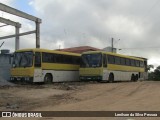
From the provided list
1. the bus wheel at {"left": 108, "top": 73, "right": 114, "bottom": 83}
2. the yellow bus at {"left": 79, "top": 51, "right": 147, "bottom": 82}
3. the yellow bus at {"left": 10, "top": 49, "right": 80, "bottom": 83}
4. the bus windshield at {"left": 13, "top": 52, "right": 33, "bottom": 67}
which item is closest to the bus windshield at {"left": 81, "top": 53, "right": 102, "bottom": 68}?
the yellow bus at {"left": 79, "top": 51, "right": 147, "bottom": 82}

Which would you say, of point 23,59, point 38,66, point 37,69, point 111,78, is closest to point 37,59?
point 38,66

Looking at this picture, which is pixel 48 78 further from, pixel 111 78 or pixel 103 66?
pixel 111 78

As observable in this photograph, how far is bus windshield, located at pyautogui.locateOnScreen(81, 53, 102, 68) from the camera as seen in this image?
3262 centimetres

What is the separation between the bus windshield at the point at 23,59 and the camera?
28.6 m

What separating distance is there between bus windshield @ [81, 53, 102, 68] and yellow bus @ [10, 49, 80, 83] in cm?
180

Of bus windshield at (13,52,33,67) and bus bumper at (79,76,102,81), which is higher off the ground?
bus windshield at (13,52,33,67)

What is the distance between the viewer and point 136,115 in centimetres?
1284

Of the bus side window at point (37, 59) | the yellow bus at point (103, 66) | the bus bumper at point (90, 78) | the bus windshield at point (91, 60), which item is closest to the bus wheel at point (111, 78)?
the yellow bus at point (103, 66)

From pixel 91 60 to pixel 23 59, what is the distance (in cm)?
658

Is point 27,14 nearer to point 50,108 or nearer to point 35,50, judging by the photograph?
point 35,50

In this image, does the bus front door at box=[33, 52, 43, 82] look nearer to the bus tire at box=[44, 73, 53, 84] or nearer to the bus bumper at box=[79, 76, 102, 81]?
the bus tire at box=[44, 73, 53, 84]

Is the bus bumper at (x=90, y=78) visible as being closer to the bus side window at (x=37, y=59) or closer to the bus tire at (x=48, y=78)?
the bus tire at (x=48, y=78)

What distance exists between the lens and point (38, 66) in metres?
28.8

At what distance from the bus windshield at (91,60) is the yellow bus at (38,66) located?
1797 mm
